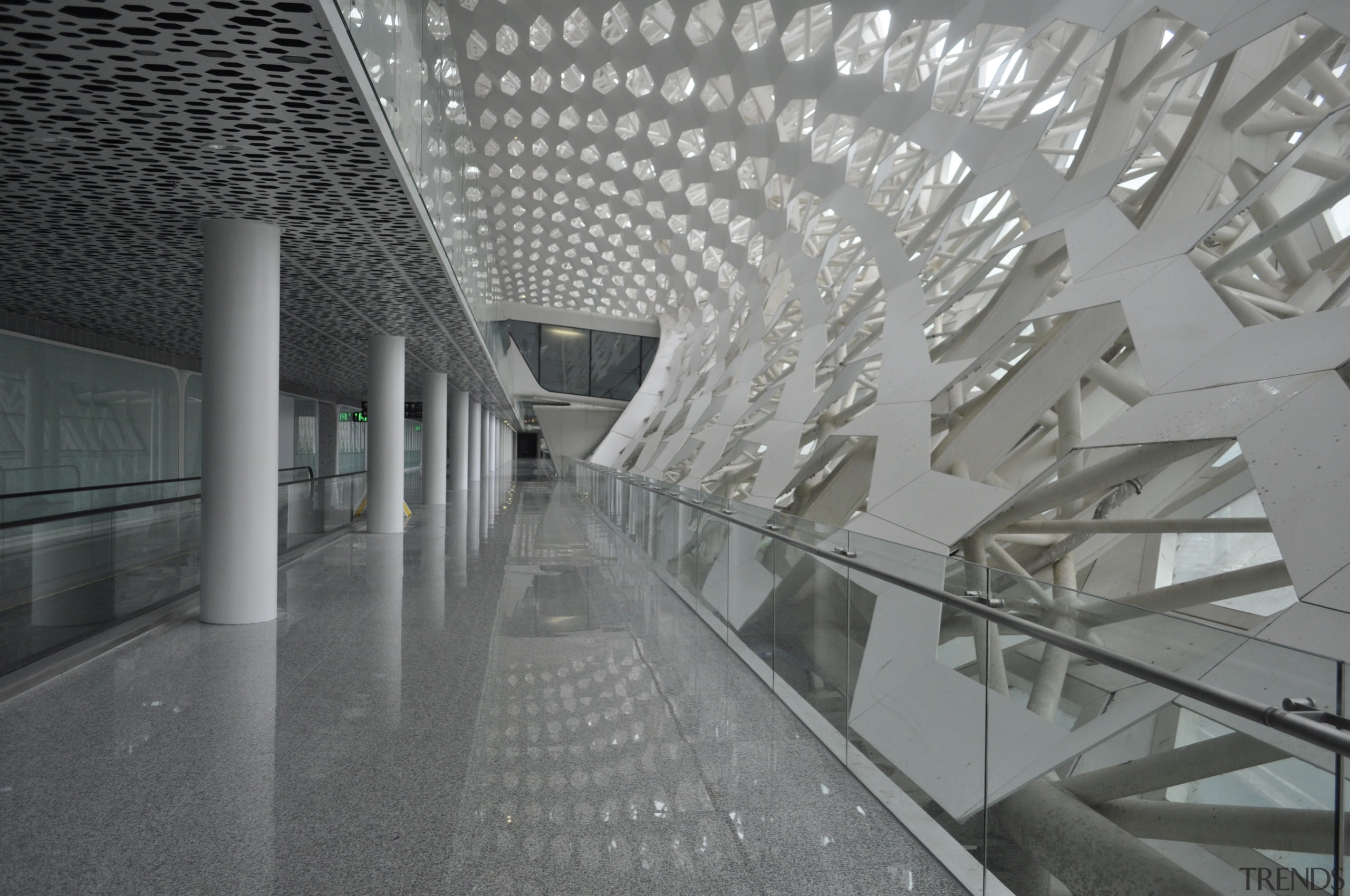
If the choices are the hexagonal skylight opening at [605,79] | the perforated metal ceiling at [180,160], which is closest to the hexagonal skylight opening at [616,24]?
the hexagonal skylight opening at [605,79]

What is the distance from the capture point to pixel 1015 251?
52.5 ft

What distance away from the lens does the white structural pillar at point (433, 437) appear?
1877cm

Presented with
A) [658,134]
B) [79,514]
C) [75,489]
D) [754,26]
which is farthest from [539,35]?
[79,514]

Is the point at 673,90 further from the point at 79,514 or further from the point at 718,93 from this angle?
the point at 79,514

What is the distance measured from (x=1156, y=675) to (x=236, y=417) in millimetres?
6940

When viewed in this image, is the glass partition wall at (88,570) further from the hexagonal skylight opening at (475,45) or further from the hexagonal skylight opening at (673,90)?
the hexagonal skylight opening at (673,90)

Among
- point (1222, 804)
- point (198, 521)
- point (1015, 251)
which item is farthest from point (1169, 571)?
point (198, 521)

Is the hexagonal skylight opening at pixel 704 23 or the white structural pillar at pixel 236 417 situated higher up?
the hexagonal skylight opening at pixel 704 23

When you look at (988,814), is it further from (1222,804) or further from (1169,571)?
(1169,571)

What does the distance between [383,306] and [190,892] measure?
947cm

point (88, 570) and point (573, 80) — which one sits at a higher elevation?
point (573, 80)

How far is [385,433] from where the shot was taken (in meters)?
13.6

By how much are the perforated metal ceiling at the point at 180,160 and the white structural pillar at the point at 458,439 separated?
14162 millimetres

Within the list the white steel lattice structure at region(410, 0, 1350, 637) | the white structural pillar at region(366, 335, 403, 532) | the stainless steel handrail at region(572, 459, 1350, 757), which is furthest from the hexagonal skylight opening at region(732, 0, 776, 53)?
the stainless steel handrail at region(572, 459, 1350, 757)
